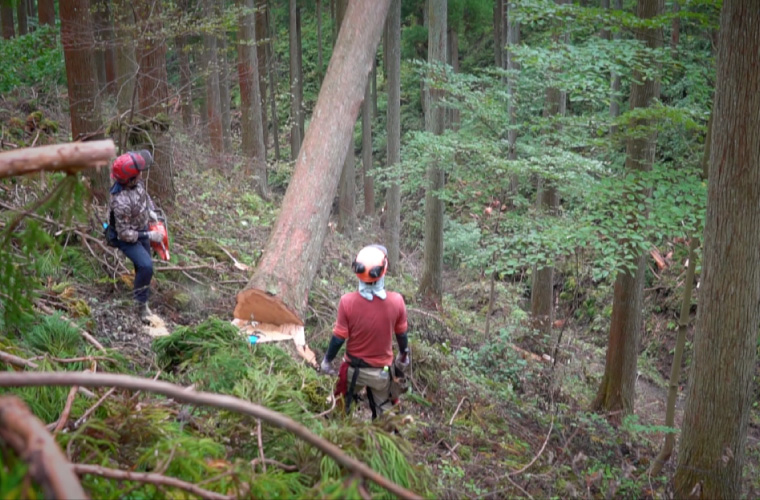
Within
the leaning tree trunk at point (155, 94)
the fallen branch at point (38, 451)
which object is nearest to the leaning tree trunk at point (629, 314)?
the leaning tree trunk at point (155, 94)

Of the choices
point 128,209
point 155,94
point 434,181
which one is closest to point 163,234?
point 128,209

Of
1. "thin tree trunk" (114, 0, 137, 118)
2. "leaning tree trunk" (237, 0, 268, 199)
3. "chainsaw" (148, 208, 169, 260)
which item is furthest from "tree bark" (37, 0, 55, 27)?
"chainsaw" (148, 208, 169, 260)

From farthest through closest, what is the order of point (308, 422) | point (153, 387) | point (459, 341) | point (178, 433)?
point (459, 341) < point (308, 422) < point (178, 433) < point (153, 387)

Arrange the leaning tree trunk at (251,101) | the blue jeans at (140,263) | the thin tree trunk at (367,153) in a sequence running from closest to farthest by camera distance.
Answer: the blue jeans at (140,263) → the leaning tree trunk at (251,101) → the thin tree trunk at (367,153)

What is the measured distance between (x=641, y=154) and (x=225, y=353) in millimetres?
7161

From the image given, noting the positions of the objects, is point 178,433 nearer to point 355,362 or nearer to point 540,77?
point 355,362

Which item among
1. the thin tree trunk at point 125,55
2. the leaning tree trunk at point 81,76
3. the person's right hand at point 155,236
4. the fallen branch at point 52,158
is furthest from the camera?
the thin tree trunk at point 125,55

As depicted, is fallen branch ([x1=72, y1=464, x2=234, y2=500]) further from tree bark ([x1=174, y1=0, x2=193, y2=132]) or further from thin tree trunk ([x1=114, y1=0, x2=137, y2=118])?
thin tree trunk ([x1=114, y1=0, x2=137, y2=118])

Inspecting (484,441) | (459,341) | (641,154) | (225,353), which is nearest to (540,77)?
(641,154)

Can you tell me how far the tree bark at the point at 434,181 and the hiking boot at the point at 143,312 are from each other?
728cm

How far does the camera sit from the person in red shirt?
551 cm

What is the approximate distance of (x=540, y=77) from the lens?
480 inches

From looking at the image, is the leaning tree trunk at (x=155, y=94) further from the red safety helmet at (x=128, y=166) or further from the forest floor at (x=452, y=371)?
the red safety helmet at (x=128, y=166)

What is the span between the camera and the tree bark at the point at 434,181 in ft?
45.7
